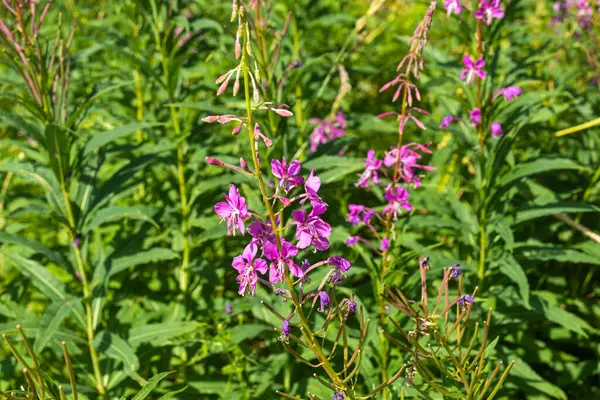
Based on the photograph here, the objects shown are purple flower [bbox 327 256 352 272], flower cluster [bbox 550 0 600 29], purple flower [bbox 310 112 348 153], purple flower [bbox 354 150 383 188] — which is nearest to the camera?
purple flower [bbox 327 256 352 272]

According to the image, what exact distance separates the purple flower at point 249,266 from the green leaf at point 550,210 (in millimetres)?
1837

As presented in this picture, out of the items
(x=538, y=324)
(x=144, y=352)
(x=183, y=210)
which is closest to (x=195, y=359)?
(x=144, y=352)

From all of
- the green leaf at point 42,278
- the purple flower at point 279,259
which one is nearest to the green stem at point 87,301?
the green leaf at point 42,278

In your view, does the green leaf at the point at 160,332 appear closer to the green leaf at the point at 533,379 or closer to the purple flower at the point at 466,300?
the purple flower at the point at 466,300

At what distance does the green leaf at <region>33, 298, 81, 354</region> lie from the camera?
260cm

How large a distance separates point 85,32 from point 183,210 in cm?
339

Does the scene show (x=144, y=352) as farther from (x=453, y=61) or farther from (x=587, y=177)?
(x=587, y=177)

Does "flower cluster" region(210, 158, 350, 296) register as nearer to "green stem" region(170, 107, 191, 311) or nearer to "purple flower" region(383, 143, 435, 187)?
"purple flower" region(383, 143, 435, 187)

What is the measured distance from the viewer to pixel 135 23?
14.0 ft

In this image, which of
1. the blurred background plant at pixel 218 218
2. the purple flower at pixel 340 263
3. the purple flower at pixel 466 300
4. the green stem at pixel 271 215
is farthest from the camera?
the blurred background plant at pixel 218 218

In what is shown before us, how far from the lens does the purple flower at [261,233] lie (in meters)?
1.79

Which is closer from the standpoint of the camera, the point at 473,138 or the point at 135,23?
the point at 473,138

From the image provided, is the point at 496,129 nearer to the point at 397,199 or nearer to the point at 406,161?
the point at 406,161

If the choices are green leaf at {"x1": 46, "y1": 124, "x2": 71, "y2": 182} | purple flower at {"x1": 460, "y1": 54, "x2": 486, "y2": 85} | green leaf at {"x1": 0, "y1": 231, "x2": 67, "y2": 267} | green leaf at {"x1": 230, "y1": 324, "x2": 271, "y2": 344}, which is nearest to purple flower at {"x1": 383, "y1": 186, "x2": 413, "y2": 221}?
purple flower at {"x1": 460, "y1": 54, "x2": 486, "y2": 85}
